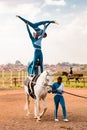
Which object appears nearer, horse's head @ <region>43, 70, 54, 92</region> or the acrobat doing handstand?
horse's head @ <region>43, 70, 54, 92</region>

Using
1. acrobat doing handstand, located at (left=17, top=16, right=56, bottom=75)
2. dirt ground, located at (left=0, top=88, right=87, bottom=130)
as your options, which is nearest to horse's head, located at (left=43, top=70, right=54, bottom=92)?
dirt ground, located at (left=0, top=88, right=87, bottom=130)

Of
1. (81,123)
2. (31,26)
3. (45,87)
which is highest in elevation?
(31,26)

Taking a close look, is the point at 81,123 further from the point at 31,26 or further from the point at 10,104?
the point at 10,104

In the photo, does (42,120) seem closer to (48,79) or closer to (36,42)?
(48,79)

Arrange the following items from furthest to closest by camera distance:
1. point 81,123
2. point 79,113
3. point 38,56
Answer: point 79,113
point 38,56
point 81,123

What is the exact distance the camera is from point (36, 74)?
17844mm

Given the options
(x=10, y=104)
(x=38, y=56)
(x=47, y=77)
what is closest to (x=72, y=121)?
(x=47, y=77)

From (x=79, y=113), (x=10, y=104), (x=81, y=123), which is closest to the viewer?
(x=81, y=123)

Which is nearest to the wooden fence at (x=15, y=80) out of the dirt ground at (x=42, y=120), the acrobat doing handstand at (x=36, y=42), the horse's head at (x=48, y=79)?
the dirt ground at (x=42, y=120)

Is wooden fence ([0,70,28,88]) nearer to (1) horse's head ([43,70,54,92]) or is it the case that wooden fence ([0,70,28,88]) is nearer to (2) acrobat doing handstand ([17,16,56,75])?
(2) acrobat doing handstand ([17,16,56,75])

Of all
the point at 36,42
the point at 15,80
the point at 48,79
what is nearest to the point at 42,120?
the point at 48,79

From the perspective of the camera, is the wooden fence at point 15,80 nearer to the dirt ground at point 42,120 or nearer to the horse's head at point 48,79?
the dirt ground at point 42,120

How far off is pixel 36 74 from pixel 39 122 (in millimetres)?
2510

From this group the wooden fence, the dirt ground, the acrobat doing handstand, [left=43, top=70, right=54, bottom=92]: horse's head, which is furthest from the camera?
the wooden fence
